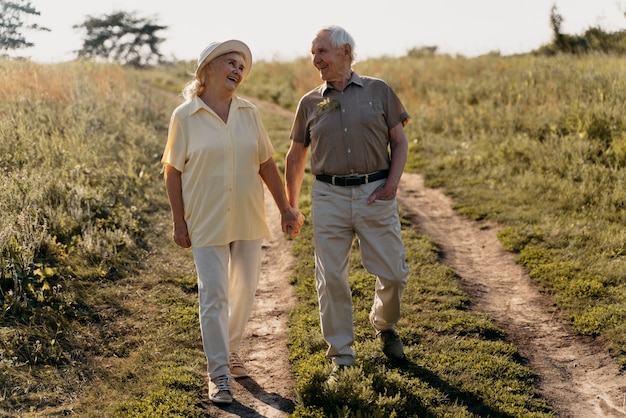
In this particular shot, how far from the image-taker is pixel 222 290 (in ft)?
15.8

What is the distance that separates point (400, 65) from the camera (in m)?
20.5

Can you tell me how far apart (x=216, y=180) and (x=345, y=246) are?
1018mm

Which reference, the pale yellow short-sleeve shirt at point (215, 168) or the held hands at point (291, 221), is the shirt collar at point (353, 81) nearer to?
the pale yellow short-sleeve shirt at point (215, 168)

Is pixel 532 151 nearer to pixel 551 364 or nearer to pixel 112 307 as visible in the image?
pixel 551 364

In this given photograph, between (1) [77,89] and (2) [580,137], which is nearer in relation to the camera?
(2) [580,137]

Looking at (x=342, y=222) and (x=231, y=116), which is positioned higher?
(x=231, y=116)

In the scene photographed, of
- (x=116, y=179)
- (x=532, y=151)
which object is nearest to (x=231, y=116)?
(x=116, y=179)

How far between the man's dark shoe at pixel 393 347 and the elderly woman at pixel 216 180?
1.21m

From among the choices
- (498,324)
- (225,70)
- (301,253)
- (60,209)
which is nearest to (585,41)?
(301,253)

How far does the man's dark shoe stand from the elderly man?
1.38ft

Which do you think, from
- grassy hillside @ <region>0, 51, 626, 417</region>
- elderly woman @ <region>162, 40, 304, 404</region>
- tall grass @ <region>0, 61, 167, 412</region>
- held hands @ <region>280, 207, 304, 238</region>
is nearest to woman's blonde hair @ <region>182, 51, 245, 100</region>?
elderly woman @ <region>162, 40, 304, 404</region>

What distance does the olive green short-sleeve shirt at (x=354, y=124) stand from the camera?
4895mm

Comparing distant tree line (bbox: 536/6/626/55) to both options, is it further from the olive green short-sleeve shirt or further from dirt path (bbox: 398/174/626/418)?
the olive green short-sleeve shirt

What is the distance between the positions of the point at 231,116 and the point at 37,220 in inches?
130
